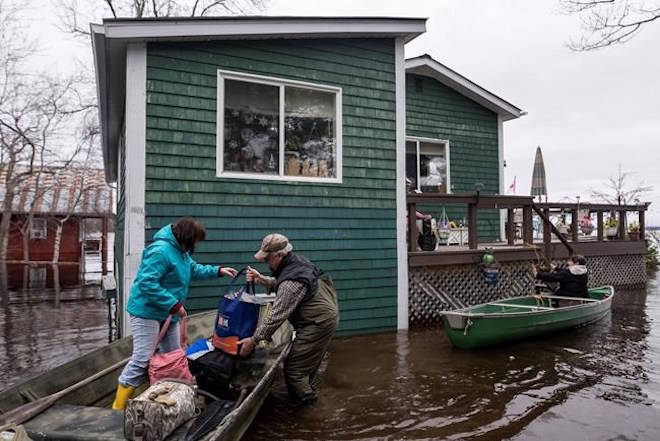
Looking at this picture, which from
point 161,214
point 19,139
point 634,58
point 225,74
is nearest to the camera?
point 161,214

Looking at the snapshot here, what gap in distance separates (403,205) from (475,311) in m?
2.09

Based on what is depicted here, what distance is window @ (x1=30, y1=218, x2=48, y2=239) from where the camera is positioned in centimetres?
1739

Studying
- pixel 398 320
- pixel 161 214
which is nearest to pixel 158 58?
pixel 161 214

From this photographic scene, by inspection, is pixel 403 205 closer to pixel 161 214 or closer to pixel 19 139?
pixel 161 214

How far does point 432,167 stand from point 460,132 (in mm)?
1244

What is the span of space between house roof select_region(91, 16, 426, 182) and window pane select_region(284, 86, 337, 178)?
0.92 meters

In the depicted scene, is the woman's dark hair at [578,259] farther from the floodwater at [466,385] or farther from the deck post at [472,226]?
the deck post at [472,226]

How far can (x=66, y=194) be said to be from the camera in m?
18.1

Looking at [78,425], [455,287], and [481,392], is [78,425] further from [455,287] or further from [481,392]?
[455,287]

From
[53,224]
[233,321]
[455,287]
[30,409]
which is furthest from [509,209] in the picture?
[53,224]

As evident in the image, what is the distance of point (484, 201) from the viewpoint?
28.3 feet

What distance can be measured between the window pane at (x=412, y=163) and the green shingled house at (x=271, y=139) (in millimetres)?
3619

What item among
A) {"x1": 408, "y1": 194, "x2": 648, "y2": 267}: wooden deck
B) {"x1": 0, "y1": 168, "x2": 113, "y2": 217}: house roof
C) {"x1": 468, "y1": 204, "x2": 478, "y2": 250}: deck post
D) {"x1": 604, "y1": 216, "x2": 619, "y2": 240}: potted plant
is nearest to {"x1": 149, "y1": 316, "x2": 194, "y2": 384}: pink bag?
{"x1": 408, "y1": 194, "x2": 648, "y2": 267}: wooden deck

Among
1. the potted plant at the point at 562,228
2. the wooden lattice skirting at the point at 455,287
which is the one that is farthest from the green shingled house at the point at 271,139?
the potted plant at the point at 562,228
